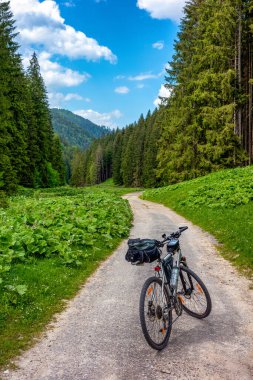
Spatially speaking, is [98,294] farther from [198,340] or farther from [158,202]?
[158,202]

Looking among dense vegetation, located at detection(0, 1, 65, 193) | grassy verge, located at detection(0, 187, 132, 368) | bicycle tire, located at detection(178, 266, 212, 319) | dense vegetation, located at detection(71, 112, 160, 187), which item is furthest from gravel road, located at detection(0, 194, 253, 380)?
dense vegetation, located at detection(71, 112, 160, 187)

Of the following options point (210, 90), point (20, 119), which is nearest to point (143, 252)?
point (210, 90)

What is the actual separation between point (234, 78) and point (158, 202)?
1385 centimetres

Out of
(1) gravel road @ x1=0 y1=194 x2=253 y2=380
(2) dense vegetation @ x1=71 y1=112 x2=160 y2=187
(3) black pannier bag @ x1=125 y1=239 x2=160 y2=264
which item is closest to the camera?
(1) gravel road @ x1=0 y1=194 x2=253 y2=380

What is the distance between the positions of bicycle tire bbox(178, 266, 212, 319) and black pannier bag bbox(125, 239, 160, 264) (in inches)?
50.0

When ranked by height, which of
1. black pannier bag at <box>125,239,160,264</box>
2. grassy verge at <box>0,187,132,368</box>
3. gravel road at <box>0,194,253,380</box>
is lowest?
gravel road at <box>0,194,253,380</box>

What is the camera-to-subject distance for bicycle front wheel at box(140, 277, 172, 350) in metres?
5.50

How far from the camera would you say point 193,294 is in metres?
6.91

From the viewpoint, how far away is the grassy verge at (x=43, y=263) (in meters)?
6.56

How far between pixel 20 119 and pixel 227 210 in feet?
111

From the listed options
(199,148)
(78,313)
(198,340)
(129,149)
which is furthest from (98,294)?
(129,149)

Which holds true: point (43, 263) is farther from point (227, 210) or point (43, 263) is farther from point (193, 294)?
point (227, 210)

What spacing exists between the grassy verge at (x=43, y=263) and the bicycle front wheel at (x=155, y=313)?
215cm

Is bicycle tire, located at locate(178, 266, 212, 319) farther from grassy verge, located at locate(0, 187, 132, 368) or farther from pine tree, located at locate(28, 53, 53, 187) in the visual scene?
pine tree, located at locate(28, 53, 53, 187)
